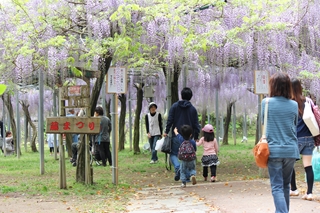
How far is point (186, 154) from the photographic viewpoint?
6.98 meters

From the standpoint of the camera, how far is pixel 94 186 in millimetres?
7148

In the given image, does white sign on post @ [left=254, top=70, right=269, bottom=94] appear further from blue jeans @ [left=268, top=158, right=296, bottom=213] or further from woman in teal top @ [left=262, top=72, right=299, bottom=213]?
blue jeans @ [left=268, top=158, right=296, bottom=213]

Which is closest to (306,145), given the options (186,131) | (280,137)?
(280,137)

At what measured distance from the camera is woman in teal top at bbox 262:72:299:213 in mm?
3941

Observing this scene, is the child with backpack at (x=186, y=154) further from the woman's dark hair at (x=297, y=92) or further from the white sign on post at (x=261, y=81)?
the woman's dark hair at (x=297, y=92)

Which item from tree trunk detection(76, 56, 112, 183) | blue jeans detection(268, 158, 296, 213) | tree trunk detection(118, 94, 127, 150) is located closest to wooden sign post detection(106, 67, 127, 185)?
tree trunk detection(76, 56, 112, 183)

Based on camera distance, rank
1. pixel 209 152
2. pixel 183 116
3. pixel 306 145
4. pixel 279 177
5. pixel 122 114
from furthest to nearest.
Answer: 1. pixel 122 114
2. pixel 209 152
3. pixel 183 116
4. pixel 306 145
5. pixel 279 177

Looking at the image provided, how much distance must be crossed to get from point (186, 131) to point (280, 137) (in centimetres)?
307

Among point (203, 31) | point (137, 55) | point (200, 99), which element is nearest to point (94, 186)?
point (137, 55)

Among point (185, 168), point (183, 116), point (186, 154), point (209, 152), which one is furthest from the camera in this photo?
point (209, 152)

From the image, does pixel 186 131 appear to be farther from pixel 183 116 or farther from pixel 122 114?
pixel 122 114

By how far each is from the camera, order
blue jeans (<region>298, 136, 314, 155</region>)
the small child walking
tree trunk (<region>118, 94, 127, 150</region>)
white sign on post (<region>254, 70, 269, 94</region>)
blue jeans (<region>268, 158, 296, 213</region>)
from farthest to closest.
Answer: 1. tree trunk (<region>118, 94, 127, 150</region>)
2. the small child walking
3. white sign on post (<region>254, 70, 269, 94</region>)
4. blue jeans (<region>298, 136, 314, 155</region>)
5. blue jeans (<region>268, 158, 296, 213</region>)

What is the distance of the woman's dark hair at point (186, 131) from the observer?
6984mm

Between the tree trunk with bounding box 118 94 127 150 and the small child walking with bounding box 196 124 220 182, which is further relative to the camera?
the tree trunk with bounding box 118 94 127 150
